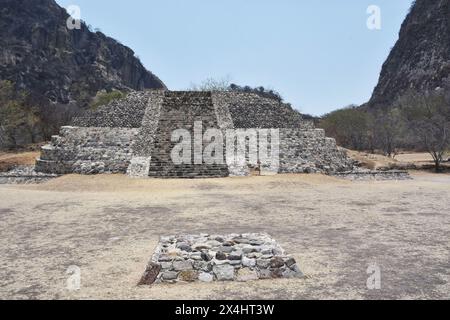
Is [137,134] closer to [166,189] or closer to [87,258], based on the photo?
[166,189]

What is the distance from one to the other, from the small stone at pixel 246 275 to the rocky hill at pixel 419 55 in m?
55.5

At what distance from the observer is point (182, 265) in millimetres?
5223

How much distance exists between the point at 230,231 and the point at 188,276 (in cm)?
269

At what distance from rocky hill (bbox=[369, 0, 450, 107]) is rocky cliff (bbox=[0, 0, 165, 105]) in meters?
45.6

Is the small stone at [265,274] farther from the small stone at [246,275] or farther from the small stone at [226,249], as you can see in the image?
the small stone at [226,249]

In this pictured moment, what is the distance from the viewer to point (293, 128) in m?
21.4

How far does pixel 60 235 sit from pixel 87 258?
179 centimetres

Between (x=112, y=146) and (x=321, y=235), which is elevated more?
(x=112, y=146)

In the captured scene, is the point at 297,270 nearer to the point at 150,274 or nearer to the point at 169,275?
the point at 169,275

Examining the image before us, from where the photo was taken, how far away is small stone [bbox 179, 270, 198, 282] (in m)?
5.04

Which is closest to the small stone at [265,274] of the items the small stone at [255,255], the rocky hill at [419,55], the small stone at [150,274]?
the small stone at [255,255]

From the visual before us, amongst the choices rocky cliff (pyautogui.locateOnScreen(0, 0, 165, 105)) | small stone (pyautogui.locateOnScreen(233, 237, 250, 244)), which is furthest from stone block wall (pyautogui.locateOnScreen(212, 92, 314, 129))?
rocky cliff (pyautogui.locateOnScreen(0, 0, 165, 105))

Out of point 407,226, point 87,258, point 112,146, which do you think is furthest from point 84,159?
point 407,226

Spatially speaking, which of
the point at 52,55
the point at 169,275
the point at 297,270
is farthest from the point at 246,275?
the point at 52,55
